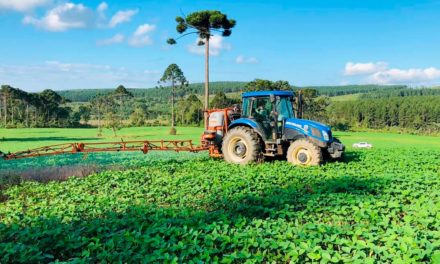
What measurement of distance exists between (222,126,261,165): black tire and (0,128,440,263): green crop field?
193 cm

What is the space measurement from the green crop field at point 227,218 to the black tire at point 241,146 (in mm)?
1930

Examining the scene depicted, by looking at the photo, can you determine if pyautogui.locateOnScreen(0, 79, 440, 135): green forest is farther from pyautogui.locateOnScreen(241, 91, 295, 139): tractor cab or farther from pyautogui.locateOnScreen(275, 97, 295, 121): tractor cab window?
pyautogui.locateOnScreen(275, 97, 295, 121): tractor cab window

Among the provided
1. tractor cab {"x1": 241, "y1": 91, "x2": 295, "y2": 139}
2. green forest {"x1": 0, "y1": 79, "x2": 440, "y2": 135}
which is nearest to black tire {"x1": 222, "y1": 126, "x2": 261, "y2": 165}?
tractor cab {"x1": 241, "y1": 91, "x2": 295, "y2": 139}

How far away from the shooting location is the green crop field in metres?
4.84

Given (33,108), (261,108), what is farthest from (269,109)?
(33,108)

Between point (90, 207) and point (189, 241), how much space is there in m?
3.32

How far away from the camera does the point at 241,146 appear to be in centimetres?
1440

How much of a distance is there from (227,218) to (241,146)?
25.7ft

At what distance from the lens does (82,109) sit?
99.1 metres

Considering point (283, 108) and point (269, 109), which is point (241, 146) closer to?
point (269, 109)

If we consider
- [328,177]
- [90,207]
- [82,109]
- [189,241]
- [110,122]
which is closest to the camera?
[189,241]

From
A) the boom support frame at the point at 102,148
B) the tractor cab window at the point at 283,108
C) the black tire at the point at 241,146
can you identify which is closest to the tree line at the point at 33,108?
the boom support frame at the point at 102,148

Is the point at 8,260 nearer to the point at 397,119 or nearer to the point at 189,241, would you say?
the point at 189,241

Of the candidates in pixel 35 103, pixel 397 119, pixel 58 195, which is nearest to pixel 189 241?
pixel 58 195
